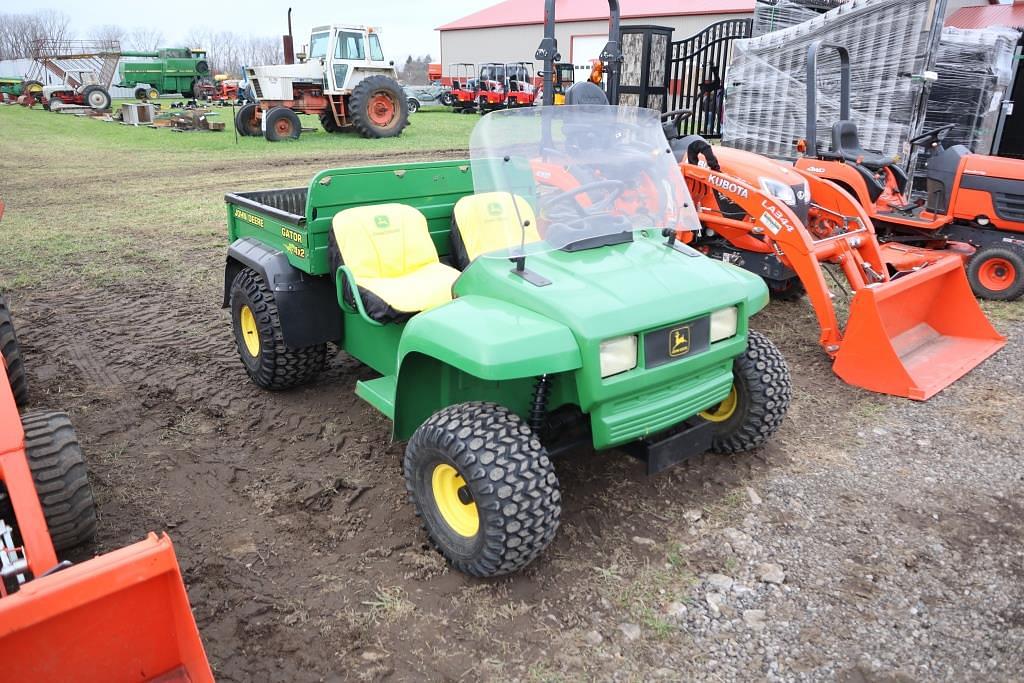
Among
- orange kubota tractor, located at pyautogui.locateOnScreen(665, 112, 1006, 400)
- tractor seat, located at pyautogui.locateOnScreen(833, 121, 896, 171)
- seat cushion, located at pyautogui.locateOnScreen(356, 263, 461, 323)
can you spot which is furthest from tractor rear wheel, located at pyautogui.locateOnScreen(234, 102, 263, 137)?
seat cushion, located at pyautogui.locateOnScreen(356, 263, 461, 323)

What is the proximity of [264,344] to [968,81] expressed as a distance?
8.86m

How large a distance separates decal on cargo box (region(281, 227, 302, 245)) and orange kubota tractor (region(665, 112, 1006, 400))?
229 centimetres

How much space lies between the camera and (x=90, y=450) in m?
3.57

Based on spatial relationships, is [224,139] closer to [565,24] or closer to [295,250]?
[295,250]

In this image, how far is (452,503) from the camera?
2.81m

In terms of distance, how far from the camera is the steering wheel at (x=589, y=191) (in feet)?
10.0

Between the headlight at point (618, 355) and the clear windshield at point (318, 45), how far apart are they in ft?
53.1

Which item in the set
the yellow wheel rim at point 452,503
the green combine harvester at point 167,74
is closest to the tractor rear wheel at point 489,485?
the yellow wheel rim at point 452,503

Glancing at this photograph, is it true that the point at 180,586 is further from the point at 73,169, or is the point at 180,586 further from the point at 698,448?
the point at 73,169

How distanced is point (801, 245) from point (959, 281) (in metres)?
1.14

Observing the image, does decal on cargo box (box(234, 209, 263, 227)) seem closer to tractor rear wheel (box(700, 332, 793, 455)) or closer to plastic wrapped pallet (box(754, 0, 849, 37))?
tractor rear wheel (box(700, 332, 793, 455))

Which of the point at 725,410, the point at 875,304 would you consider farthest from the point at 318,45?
the point at 725,410

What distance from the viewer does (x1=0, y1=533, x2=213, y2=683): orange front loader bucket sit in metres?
1.77

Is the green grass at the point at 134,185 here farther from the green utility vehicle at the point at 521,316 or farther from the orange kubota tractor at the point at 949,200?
the orange kubota tractor at the point at 949,200
